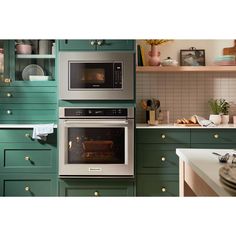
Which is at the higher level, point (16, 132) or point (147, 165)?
point (16, 132)

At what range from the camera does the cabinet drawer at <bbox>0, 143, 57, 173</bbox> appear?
219cm

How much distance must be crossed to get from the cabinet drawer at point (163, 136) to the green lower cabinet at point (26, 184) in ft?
1.98

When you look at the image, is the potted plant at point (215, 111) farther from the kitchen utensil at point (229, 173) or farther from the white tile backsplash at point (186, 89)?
the kitchen utensil at point (229, 173)

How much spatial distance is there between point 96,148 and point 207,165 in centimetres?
124

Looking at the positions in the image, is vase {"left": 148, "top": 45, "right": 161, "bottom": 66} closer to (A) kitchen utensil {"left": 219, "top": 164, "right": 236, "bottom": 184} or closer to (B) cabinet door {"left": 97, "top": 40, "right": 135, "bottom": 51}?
(B) cabinet door {"left": 97, "top": 40, "right": 135, "bottom": 51}

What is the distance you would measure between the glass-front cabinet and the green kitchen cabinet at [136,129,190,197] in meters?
0.75

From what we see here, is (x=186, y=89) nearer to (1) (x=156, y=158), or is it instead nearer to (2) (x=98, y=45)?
(1) (x=156, y=158)

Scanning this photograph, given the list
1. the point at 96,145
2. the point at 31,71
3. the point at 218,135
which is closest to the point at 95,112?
the point at 96,145
